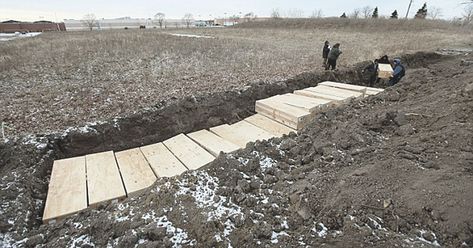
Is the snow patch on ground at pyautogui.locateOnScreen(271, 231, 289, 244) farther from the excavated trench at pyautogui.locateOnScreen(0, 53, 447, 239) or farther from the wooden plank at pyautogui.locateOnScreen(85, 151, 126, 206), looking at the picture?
the excavated trench at pyautogui.locateOnScreen(0, 53, 447, 239)

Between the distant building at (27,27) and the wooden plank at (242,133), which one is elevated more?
the distant building at (27,27)

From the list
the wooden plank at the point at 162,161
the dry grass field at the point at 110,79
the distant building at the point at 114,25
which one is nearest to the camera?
the wooden plank at the point at 162,161

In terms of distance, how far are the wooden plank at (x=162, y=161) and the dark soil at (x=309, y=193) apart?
0.67m

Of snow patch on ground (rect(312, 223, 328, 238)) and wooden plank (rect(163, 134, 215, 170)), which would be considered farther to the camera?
wooden plank (rect(163, 134, 215, 170))

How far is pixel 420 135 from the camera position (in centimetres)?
253

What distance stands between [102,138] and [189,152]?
1604 mm

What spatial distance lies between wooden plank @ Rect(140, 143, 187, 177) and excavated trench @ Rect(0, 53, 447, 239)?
2.75ft

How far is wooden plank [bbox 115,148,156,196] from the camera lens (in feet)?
9.45

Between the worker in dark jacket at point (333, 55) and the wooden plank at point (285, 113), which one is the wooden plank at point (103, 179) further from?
the worker in dark jacket at point (333, 55)

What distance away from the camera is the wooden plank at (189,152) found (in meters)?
3.31

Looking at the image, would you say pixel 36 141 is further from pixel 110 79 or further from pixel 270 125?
pixel 110 79

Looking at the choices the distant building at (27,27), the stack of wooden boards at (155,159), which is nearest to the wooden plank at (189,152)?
the stack of wooden boards at (155,159)

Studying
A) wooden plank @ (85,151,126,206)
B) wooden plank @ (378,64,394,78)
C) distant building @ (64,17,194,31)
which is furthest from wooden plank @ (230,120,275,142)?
distant building @ (64,17,194,31)

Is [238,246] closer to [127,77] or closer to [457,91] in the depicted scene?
[457,91]
